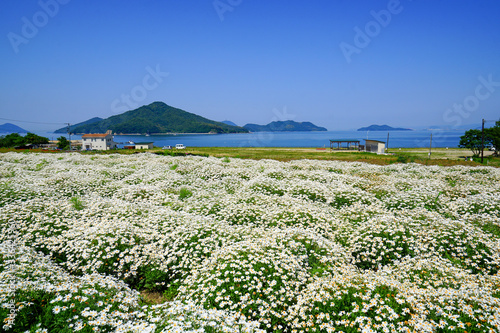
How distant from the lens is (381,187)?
15031 mm

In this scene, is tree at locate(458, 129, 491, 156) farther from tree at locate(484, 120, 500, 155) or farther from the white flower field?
the white flower field

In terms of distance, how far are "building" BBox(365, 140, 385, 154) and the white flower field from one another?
220ft

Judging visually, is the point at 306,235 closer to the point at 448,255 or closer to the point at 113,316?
the point at 448,255

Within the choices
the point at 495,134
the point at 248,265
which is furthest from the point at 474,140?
the point at 248,265

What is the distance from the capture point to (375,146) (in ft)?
252

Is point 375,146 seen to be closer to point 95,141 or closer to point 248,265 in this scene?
point 248,265

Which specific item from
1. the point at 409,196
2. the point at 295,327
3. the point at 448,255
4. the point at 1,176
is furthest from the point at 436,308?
the point at 1,176

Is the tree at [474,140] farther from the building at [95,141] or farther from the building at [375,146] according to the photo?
the building at [95,141]

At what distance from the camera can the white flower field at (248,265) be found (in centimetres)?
448

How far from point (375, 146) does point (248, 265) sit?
80.7m

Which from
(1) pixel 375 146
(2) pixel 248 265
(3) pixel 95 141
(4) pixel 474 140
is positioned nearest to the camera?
(2) pixel 248 265

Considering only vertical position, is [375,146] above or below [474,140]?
below

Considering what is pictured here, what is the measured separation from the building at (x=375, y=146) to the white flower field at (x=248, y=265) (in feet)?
220

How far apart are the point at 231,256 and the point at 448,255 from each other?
618 centimetres
